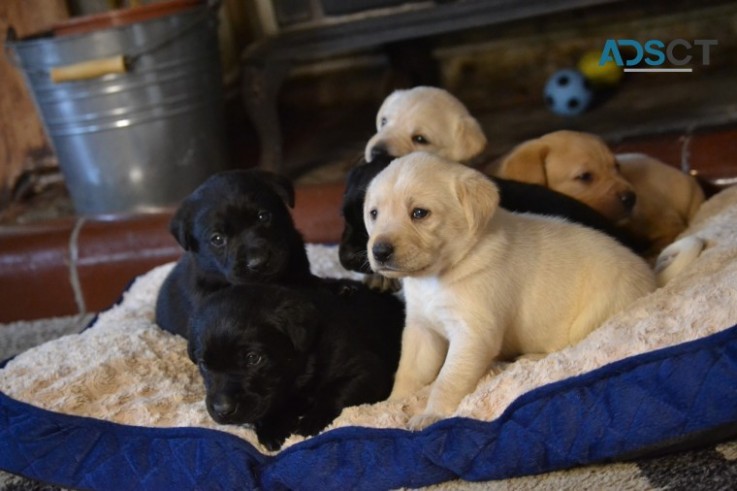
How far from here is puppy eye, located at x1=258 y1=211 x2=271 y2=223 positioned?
2572 millimetres

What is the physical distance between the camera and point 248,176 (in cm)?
264

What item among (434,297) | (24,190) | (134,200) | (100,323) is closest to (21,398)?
(100,323)

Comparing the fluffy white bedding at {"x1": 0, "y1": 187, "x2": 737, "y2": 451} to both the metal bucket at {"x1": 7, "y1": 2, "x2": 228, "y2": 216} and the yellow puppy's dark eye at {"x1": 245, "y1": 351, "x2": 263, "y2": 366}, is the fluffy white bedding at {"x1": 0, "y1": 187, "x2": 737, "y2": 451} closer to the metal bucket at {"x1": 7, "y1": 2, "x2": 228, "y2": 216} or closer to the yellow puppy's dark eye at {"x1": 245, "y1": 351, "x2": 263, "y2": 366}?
the yellow puppy's dark eye at {"x1": 245, "y1": 351, "x2": 263, "y2": 366}

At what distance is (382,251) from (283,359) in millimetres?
382

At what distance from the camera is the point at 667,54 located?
19.0 ft

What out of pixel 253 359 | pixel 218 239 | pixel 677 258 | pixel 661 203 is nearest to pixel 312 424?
pixel 253 359

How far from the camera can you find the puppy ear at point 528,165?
125 inches

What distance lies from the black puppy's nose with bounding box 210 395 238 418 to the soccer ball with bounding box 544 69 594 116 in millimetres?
3704

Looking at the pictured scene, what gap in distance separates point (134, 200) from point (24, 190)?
1.24m

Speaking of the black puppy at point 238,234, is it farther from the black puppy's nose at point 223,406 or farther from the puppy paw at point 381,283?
the black puppy's nose at point 223,406

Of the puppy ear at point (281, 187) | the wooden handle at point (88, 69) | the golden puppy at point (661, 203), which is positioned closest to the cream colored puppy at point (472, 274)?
the puppy ear at point (281, 187)

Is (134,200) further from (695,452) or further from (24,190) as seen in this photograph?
(695,452)

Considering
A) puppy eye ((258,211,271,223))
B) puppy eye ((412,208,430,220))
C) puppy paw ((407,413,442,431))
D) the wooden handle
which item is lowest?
puppy paw ((407,413,442,431))

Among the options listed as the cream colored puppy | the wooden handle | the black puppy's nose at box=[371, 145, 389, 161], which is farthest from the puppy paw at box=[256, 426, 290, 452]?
the wooden handle
